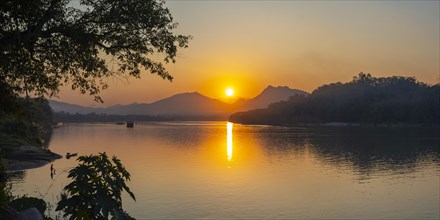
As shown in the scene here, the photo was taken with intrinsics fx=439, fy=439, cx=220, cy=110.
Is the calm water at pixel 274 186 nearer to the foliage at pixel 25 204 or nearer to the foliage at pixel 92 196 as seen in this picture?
the foliage at pixel 25 204

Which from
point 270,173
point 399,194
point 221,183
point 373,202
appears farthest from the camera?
point 270,173

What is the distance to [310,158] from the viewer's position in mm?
99875

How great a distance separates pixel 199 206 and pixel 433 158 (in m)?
70.4

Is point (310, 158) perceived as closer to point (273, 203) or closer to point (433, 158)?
point (433, 158)

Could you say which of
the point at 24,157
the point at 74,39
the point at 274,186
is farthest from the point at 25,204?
the point at 24,157

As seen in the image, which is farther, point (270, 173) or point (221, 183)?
point (270, 173)

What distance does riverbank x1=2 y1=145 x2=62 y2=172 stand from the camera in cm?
7305

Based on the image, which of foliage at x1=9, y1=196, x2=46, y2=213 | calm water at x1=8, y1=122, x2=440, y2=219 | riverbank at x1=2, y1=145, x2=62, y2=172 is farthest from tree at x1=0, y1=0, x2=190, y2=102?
riverbank at x1=2, y1=145, x2=62, y2=172

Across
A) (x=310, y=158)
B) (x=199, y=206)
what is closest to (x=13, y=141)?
(x=199, y=206)

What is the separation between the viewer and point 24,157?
7925 cm

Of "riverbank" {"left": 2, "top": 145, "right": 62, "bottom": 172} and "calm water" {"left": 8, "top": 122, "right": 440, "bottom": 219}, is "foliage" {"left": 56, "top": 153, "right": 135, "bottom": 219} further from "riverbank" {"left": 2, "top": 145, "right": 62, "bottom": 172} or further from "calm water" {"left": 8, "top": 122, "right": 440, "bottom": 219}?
"riverbank" {"left": 2, "top": 145, "right": 62, "bottom": 172}

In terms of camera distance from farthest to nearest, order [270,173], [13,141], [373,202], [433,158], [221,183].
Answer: [433,158] → [13,141] → [270,173] → [221,183] → [373,202]

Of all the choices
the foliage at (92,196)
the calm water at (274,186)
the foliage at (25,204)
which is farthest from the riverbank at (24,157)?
the foliage at (92,196)

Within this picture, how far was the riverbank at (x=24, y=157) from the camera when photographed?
73.1 m
